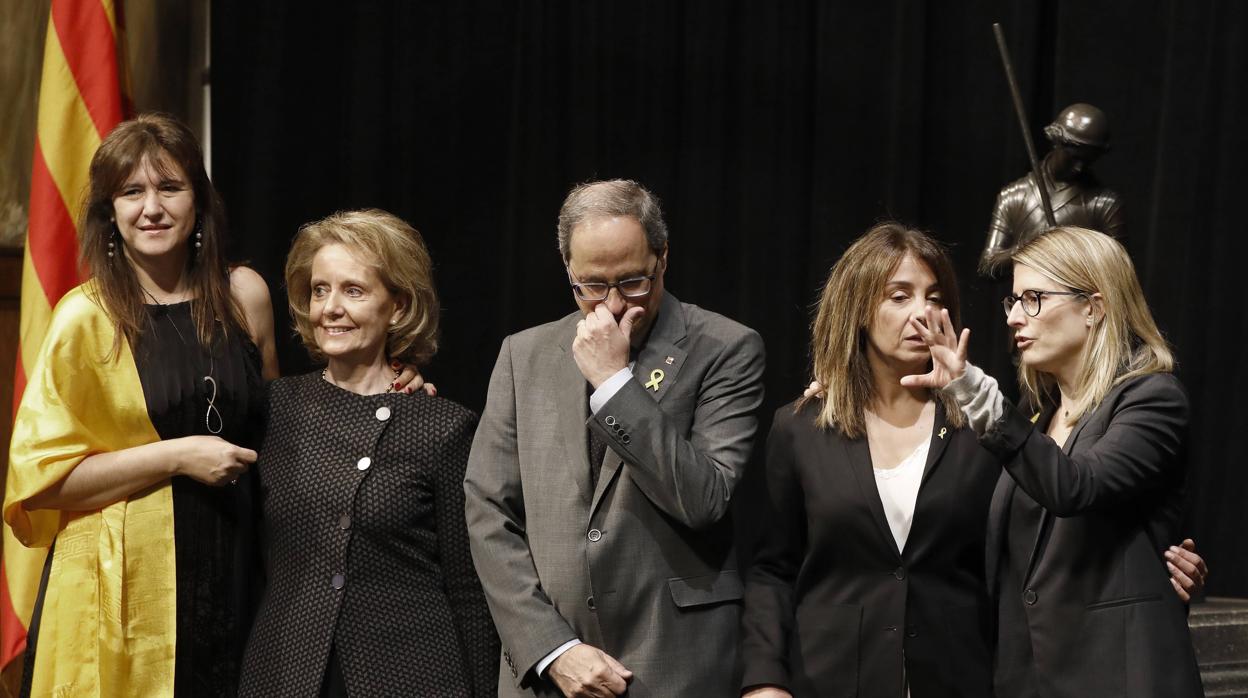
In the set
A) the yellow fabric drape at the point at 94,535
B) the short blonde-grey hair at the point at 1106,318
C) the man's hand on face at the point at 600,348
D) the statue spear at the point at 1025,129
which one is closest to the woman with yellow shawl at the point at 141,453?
the yellow fabric drape at the point at 94,535

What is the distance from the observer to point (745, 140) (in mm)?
5531

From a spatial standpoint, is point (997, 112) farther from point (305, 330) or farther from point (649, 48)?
point (305, 330)

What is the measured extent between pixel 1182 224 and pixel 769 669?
11.3 ft

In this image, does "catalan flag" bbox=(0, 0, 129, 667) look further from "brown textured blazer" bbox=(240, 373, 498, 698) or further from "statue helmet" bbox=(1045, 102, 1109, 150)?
"statue helmet" bbox=(1045, 102, 1109, 150)

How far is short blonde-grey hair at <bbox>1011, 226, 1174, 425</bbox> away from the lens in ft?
7.92

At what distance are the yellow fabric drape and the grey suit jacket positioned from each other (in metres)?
0.61

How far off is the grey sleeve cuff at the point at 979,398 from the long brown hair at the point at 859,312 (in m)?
0.26

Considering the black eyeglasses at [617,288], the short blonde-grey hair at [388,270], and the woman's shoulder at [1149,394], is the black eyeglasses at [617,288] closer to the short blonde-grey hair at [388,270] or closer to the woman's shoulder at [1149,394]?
the short blonde-grey hair at [388,270]

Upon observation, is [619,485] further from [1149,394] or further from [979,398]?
[1149,394]

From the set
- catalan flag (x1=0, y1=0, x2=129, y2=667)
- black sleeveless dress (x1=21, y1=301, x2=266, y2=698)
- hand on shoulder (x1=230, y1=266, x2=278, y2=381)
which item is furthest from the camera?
catalan flag (x1=0, y1=0, x2=129, y2=667)

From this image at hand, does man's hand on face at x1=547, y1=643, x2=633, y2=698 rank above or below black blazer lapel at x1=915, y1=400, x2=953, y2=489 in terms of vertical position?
below

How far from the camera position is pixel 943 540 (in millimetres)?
2428

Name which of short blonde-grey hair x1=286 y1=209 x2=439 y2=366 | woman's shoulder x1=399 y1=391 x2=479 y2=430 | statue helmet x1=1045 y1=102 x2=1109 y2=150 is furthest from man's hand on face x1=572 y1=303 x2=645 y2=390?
statue helmet x1=1045 y1=102 x2=1109 y2=150

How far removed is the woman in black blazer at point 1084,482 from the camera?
2246 mm
